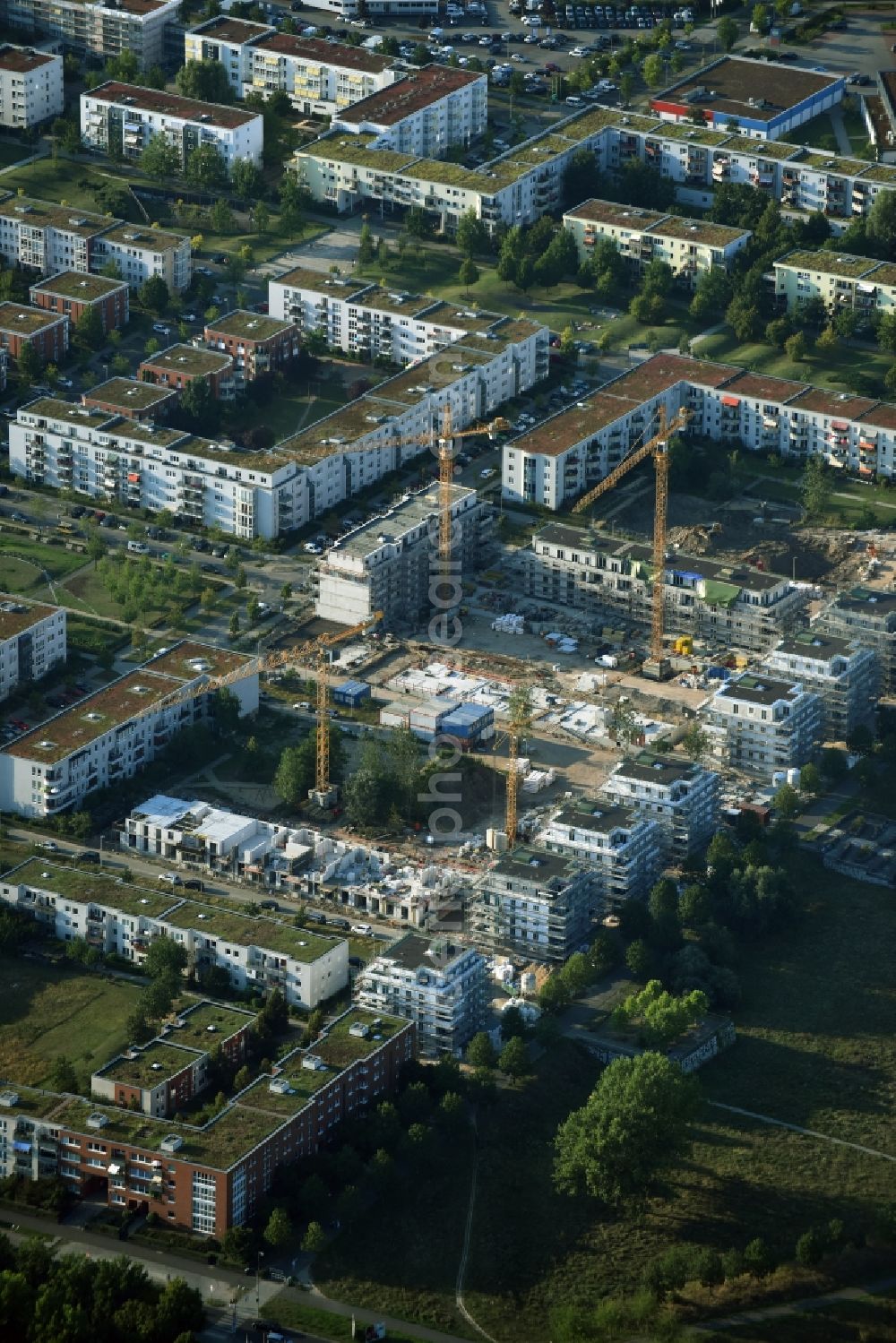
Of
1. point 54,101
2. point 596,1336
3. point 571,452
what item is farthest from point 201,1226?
point 54,101

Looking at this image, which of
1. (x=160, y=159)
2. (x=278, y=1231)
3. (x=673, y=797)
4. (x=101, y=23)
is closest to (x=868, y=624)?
(x=673, y=797)

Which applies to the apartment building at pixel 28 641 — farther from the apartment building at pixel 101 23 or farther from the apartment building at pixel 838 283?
the apartment building at pixel 101 23

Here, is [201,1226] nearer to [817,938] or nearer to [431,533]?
[817,938]

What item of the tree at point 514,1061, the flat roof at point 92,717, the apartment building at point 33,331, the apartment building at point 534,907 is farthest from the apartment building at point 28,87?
the tree at point 514,1061

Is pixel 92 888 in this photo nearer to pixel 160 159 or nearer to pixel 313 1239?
pixel 313 1239

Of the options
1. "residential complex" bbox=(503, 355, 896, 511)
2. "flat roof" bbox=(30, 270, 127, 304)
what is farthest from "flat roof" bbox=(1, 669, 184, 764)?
"flat roof" bbox=(30, 270, 127, 304)

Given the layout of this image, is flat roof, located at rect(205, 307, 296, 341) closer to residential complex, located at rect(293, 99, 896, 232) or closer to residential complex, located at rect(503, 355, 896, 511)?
residential complex, located at rect(503, 355, 896, 511)
